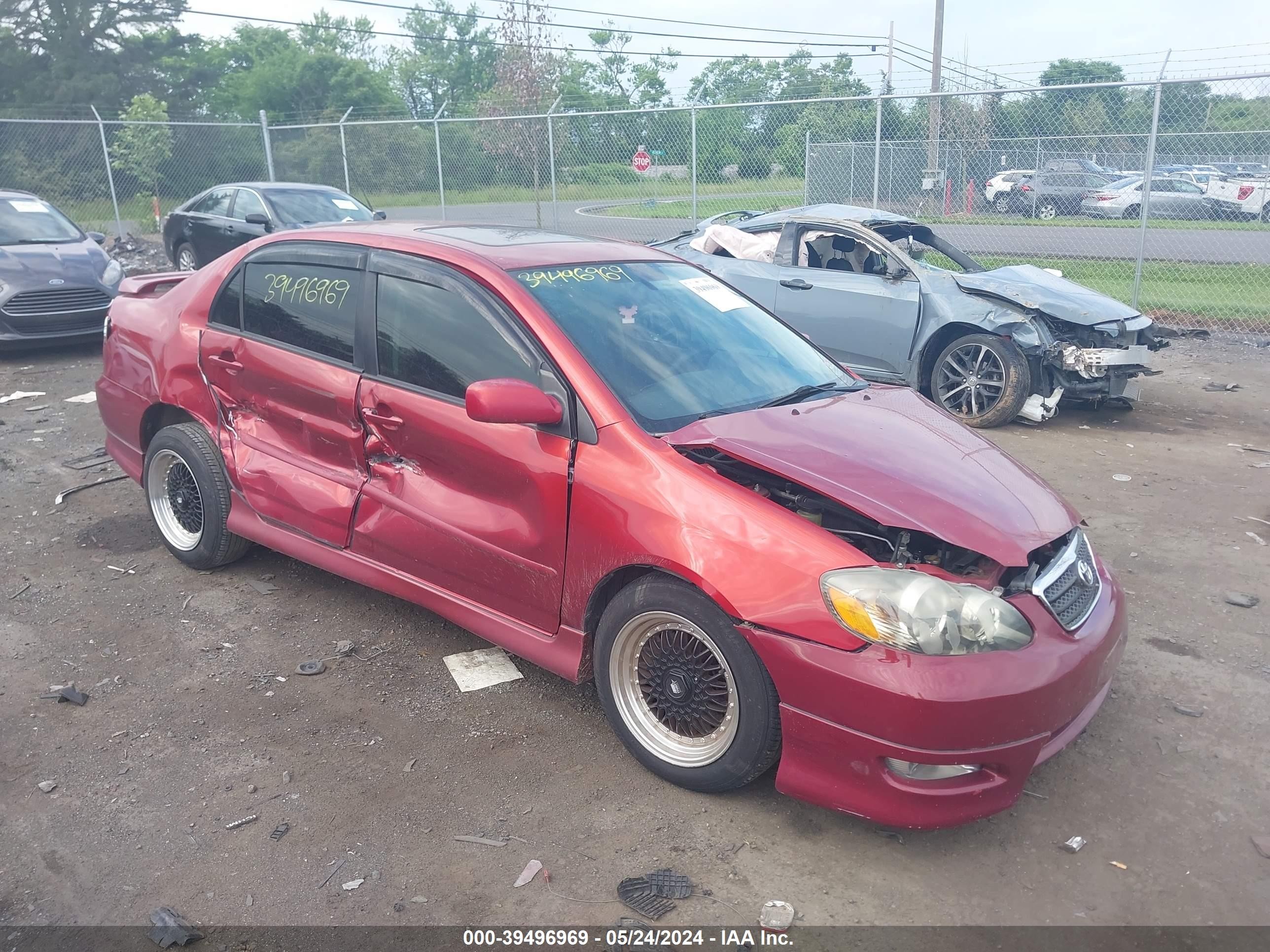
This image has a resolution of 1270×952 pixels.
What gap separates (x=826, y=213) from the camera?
836cm

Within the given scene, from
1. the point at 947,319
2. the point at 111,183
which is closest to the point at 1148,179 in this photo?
the point at 947,319

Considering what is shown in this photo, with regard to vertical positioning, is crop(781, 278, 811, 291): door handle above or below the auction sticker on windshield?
below

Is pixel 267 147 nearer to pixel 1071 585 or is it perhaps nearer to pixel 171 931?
pixel 171 931

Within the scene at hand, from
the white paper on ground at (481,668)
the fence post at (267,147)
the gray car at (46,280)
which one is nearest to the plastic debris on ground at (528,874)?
the white paper on ground at (481,668)

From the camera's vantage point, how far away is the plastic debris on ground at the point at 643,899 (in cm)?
267

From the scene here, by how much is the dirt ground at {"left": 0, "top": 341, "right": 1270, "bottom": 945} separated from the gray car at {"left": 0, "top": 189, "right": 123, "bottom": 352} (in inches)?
218

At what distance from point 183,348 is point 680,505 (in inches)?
112

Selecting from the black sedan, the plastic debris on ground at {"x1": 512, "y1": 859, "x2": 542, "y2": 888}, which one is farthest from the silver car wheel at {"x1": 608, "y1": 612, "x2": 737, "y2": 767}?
the black sedan

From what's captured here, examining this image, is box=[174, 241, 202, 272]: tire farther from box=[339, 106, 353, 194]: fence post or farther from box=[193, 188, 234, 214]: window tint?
box=[339, 106, 353, 194]: fence post

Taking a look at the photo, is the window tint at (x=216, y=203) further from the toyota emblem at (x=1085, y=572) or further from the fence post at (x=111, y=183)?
the toyota emblem at (x=1085, y=572)

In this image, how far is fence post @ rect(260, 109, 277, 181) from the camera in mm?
18500

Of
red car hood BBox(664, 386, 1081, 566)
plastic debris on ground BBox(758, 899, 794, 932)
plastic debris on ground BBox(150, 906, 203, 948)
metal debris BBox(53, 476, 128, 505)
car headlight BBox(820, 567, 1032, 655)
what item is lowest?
plastic debris on ground BBox(758, 899, 794, 932)

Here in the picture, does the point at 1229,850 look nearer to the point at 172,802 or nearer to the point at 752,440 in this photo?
the point at 752,440

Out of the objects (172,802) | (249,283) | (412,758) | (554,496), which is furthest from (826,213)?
(172,802)
